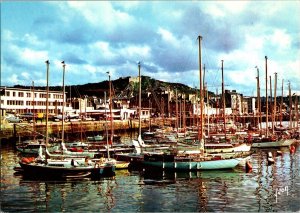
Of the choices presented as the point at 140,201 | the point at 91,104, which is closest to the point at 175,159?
the point at 140,201

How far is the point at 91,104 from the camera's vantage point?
15562cm

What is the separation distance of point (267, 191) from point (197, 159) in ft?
34.8

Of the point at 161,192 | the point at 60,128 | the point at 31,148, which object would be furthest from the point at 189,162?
the point at 60,128

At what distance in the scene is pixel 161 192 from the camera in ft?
104

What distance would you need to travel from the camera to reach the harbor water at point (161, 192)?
89.0ft

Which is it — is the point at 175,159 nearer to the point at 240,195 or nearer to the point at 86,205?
the point at 240,195

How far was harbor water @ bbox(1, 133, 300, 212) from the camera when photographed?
89.0 ft

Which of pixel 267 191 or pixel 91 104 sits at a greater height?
pixel 91 104

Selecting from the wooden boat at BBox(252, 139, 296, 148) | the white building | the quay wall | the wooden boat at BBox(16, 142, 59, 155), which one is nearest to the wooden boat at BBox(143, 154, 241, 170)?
the quay wall

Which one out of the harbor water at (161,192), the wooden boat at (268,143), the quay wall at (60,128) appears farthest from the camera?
the quay wall at (60,128)

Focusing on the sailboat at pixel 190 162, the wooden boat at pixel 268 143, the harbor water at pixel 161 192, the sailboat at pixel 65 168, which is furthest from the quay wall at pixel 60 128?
the wooden boat at pixel 268 143

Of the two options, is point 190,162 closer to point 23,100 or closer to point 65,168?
point 65,168

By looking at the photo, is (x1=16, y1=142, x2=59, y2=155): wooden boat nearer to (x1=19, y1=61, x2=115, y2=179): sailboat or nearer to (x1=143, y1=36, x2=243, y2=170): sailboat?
(x1=19, y1=61, x2=115, y2=179): sailboat

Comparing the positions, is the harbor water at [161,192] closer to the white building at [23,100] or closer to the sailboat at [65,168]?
the sailboat at [65,168]
